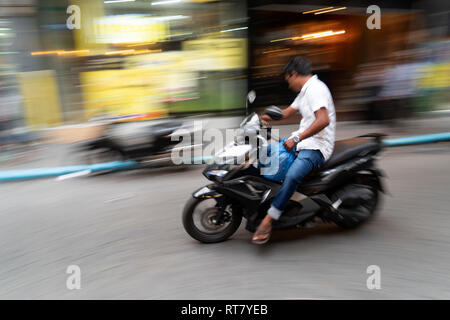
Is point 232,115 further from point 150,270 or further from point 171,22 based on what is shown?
point 150,270

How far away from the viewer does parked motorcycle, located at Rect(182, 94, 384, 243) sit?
3266 mm

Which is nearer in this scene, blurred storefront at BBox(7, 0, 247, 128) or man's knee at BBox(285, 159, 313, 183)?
man's knee at BBox(285, 159, 313, 183)

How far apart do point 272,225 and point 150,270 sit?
3.80 feet

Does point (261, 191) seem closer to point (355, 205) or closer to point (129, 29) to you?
point (355, 205)

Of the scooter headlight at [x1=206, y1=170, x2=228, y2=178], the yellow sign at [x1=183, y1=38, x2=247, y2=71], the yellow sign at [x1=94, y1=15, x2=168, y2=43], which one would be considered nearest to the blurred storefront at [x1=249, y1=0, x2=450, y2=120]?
the yellow sign at [x1=183, y1=38, x2=247, y2=71]

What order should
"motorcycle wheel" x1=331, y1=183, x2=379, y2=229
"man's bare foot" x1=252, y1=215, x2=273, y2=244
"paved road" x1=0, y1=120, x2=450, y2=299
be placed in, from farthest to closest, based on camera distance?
"motorcycle wheel" x1=331, y1=183, x2=379, y2=229 < "man's bare foot" x1=252, y1=215, x2=273, y2=244 < "paved road" x1=0, y1=120, x2=450, y2=299

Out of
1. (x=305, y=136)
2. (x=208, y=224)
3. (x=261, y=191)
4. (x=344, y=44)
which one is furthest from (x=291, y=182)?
(x=344, y=44)

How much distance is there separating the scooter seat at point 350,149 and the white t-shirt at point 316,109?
0.07 metres

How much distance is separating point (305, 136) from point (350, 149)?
2.06ft

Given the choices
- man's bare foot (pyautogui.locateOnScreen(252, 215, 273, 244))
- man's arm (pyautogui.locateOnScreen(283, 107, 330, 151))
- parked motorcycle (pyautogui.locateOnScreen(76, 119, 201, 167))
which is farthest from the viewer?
parked motorcycle (pyautogui.locateOnScreen(76, 119, 201, 167))

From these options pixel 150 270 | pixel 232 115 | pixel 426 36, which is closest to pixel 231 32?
pixel 232 115

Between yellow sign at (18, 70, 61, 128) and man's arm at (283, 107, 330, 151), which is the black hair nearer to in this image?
man's arm at (283, 107, 330, 151)

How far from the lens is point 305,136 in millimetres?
3094

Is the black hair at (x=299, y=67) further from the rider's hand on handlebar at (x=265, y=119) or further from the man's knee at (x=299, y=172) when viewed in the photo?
the man's knee at (x=299, y=172)
